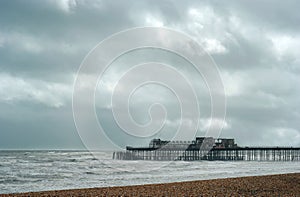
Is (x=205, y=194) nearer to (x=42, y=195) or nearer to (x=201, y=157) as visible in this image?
(x=42, y=195)

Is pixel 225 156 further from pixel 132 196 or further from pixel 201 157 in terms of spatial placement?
pixel 132 196

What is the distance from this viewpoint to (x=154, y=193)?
1522 centimetres

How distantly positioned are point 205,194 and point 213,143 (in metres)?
67.9

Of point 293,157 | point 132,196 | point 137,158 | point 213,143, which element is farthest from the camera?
point 213,143

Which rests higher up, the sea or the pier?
the pier

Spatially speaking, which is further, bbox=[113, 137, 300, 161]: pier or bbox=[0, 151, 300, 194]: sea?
bbox=[113, 137, 300, 161]: pier

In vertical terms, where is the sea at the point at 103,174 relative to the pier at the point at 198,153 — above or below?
below

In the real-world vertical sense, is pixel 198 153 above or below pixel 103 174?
above

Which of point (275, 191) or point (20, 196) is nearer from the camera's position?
point (20, 196)

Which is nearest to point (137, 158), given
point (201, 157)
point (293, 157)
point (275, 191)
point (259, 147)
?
point (201, 157)

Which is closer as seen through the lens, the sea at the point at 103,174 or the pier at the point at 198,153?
the sea at the point at 103,174

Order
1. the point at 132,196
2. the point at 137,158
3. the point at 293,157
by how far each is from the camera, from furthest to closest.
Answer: the point at 137,158
the point at 293,157
the point at 132,196

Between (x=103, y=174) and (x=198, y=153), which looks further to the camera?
(x=198, y=153)

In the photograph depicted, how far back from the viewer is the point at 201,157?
250 feet
